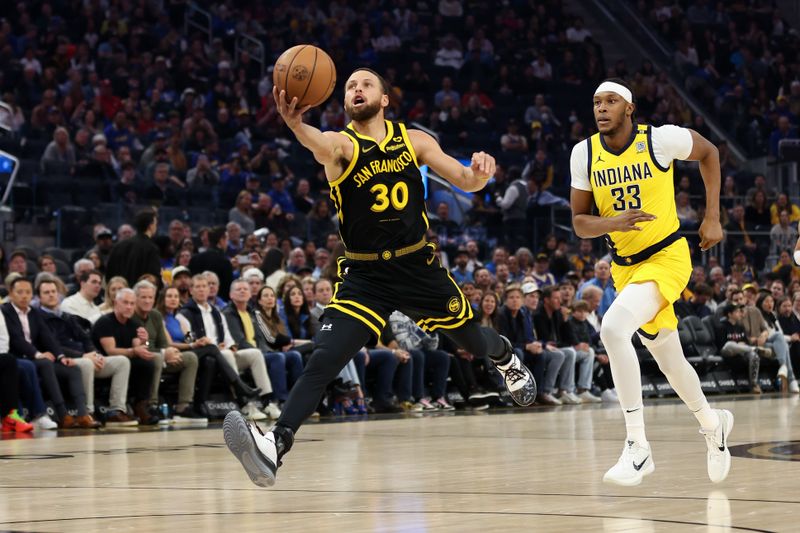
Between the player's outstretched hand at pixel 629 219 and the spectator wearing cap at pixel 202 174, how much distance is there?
Result: 1250 centimetres

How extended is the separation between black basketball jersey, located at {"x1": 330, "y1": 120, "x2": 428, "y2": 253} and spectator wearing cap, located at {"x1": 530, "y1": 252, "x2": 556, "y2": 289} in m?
11.0

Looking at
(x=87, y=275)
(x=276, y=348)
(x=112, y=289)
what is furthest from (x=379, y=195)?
(x=276, y=348)

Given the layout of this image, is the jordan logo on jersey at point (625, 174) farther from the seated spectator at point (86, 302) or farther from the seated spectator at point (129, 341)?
the seated spectator at point (86, 302)

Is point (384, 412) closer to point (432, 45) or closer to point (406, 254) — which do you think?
point (406, 254)

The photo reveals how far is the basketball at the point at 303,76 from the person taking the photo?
247 inches

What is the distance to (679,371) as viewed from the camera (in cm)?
702


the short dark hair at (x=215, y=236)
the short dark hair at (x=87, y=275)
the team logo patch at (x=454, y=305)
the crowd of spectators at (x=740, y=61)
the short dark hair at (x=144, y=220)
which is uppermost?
the crowd of spectators at (x=740, y=61)

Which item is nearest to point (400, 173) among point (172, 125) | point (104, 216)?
point (104, 216)

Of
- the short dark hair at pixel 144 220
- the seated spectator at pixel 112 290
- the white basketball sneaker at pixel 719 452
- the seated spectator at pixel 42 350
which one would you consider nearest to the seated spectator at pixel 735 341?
the short dark hair at pixel 144 220

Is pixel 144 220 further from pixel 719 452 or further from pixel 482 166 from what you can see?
pixel 719 452

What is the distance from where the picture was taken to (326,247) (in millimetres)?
17172

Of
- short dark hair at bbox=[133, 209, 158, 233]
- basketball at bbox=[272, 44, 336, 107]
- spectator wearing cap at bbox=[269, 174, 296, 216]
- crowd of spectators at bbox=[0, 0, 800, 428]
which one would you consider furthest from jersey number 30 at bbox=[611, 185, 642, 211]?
spectator wearing cap at bbox=[269, 174, 296, 216]

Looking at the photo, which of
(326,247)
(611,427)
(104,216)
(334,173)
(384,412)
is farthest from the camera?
(326,247)

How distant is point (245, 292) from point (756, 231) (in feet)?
33.9
